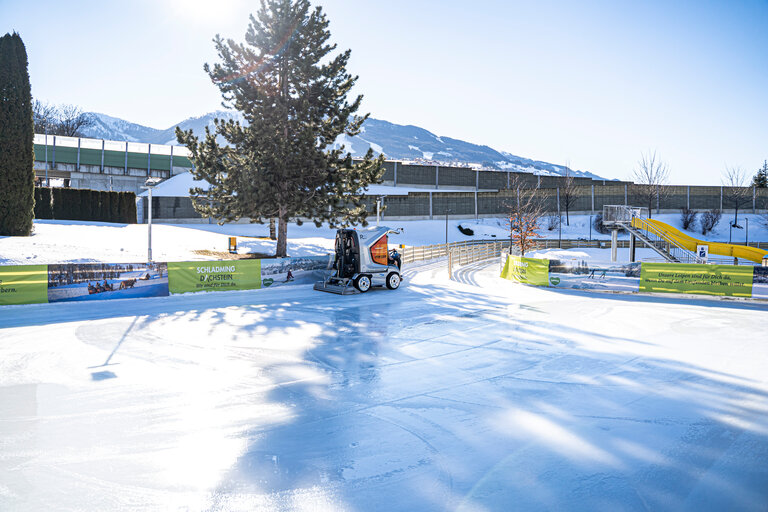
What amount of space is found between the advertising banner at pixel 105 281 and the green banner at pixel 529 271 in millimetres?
15553

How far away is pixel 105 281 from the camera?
1702cm

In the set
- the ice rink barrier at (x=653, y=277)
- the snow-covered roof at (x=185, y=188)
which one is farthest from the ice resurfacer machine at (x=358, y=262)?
the snow-covered roof at (x=185, y=188)

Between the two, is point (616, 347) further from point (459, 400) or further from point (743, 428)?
point (459, 400)

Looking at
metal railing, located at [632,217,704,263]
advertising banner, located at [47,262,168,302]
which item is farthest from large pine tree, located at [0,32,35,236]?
metal railing, located at [632,217,704,263]

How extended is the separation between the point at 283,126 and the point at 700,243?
26.3 meters

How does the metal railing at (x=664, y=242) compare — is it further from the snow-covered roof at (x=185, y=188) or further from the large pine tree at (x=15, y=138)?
the large pine tree at (x=15, y=138)

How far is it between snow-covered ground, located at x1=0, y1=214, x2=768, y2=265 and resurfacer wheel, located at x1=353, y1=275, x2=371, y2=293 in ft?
37.0

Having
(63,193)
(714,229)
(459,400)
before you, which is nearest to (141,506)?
(459,400)

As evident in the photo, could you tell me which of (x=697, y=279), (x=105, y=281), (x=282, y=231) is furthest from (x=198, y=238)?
(x=697, y=279)

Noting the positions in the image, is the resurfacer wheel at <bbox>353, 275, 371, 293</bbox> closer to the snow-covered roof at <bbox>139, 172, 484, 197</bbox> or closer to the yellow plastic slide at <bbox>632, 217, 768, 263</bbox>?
the yellow plastic slide at <bbox>632, 217, 768, 263</bbox>

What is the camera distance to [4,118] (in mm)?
22906

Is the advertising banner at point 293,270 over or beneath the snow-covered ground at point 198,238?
beneath

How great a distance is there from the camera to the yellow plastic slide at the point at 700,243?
30.5 metres

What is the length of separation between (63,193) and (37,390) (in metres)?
34.5
